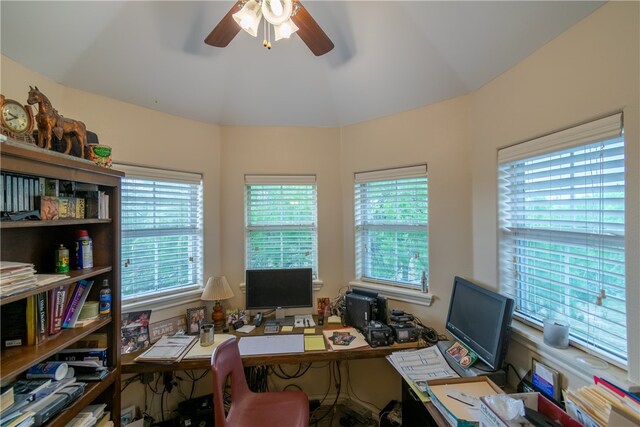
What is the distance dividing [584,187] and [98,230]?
8.40ft

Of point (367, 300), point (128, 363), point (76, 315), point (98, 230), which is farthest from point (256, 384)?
point (98, 230)

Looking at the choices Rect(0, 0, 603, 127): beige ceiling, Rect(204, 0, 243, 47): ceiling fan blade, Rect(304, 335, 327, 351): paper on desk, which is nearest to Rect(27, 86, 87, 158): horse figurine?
Rect(0, 0, 603, 127): beige ceiling

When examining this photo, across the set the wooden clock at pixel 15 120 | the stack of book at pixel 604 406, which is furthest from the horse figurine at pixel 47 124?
the stack of book at pixel 604 406

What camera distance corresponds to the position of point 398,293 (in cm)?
209

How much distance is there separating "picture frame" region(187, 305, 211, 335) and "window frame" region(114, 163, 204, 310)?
0.12 meters

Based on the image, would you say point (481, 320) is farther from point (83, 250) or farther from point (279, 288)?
point (83, 250)

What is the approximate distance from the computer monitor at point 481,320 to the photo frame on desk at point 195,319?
1901mm

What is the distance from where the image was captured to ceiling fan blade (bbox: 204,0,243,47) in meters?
1.13

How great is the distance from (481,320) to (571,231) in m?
0.67

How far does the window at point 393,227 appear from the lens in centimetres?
204

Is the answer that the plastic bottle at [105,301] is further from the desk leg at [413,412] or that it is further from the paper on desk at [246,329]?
the desk leg at [413,412]

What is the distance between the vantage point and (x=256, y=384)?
206 cm

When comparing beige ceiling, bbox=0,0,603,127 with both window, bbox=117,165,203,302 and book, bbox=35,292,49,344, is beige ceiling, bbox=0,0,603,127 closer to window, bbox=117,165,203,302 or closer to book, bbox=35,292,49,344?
window, bbox=117,165,203,302

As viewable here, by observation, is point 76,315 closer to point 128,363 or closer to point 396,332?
point 128,363
